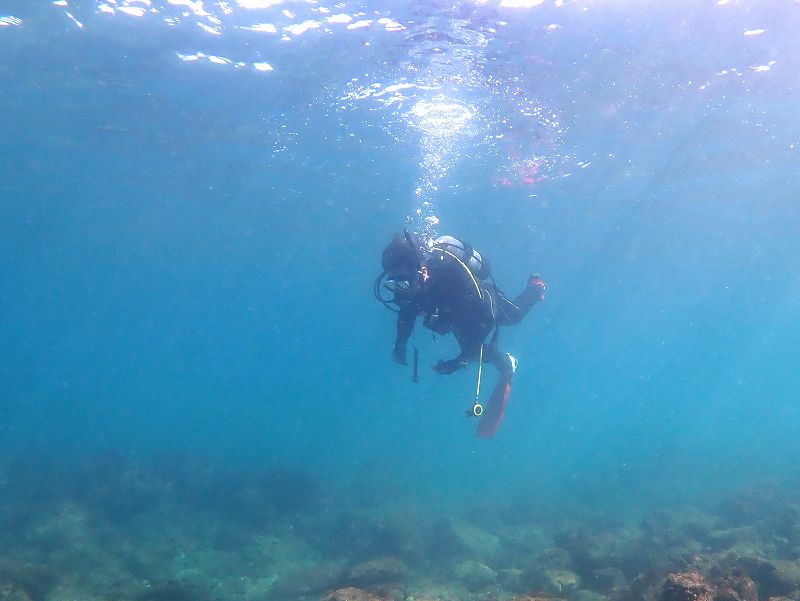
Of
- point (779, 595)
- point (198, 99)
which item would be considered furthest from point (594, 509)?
point (198, 99)

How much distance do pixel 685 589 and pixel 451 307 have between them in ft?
14.4

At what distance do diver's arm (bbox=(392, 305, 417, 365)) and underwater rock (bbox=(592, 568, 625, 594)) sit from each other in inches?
212

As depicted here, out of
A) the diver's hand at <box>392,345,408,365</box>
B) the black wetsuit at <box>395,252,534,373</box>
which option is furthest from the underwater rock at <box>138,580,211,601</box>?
the black wetsuit at <box>395,252,534,373</box>

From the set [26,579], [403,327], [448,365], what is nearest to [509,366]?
[448,365]

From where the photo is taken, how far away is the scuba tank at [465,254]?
835cm

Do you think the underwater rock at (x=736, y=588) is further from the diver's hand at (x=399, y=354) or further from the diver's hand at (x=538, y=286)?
the diver's hand at (x=538, y=286)

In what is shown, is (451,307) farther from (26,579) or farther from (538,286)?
(26,579)

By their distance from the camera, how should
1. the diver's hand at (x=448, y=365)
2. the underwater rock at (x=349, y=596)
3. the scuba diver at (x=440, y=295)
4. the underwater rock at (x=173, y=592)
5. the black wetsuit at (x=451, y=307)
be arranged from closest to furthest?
the underwater rock at (x=349, y=596), the scuba diver at (x=440, y=295), the black wetsuit at (x=451, y=307), the diver's hand at (x=448, y=365), the underwater rock at (x=173, y=592)

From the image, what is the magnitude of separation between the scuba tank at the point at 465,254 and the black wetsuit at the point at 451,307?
357 millimetres

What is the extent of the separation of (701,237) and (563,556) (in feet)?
102

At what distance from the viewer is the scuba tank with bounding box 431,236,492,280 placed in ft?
27.4

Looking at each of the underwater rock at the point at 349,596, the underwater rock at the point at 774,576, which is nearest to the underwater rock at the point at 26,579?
the underwater rock at the point at 349,596

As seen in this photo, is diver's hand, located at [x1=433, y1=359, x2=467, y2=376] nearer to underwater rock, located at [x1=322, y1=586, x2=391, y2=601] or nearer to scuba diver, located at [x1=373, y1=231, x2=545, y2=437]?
scuba diver, located at [x1=373, y1=231, x2=545, y2=437]

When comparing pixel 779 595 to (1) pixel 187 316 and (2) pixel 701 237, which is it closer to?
(2) pixel 701 237
